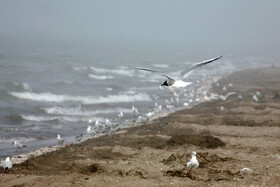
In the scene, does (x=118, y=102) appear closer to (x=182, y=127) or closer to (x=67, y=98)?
(x=67, y=98)

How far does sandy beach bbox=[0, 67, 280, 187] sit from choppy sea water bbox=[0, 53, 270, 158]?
2.83m

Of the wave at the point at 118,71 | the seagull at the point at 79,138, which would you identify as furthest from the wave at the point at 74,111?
the wave at the point at 118,71

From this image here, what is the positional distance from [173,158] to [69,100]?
15.8 meters

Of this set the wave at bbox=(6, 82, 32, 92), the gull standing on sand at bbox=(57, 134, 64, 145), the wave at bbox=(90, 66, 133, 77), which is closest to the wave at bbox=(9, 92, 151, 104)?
the wave at bbox=(6, 82, 32, 92)

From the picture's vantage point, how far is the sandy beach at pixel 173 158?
7.59 metres

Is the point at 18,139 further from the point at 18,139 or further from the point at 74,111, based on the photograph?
the point at 74,111

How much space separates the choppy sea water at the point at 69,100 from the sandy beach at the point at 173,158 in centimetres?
283

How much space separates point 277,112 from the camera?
14.7 metres

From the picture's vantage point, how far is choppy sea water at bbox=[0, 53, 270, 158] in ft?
51.3

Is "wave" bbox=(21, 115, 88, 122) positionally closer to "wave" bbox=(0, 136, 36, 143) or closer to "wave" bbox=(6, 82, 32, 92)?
"wave" bbox=(0, 136, 36, 143)

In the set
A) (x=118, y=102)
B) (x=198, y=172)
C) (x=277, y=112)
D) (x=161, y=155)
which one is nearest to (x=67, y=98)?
(x=118, y=102)

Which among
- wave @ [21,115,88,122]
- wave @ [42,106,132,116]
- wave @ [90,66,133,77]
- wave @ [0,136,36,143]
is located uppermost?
wave @ [90,66,133,77]

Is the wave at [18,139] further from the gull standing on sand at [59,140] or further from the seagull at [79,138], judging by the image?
the seagull at [79,138]

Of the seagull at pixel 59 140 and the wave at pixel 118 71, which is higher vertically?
the wave at pixel 118 71
